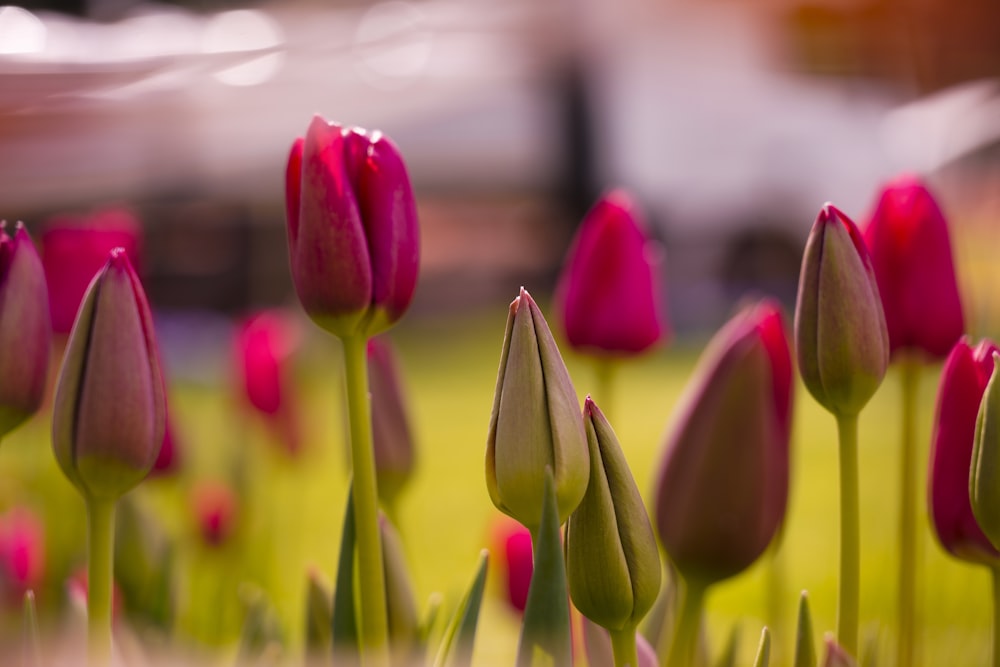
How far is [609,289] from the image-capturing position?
58cm

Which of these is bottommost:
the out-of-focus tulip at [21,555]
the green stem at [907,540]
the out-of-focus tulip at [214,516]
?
the out-of-focus tulip at [214,516]

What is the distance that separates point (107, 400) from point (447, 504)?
1.95m

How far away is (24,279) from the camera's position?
1.05 ft

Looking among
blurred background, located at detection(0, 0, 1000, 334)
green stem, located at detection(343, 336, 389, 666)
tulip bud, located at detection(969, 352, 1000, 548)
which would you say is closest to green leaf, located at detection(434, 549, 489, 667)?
green stem, located at detection(343, 336, 389, 666)

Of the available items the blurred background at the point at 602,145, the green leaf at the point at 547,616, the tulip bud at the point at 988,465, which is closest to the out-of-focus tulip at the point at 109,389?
the green leaf at the point at 547,616

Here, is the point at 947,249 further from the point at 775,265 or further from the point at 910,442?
the point at 775,265

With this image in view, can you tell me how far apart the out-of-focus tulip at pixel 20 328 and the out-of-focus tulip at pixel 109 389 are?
33mm

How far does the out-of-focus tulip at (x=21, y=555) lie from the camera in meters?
0.52

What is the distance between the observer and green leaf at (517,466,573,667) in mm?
277

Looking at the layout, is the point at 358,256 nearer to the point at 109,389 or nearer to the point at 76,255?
the point at 109,389

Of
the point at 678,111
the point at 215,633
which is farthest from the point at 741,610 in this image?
the point at 678,111

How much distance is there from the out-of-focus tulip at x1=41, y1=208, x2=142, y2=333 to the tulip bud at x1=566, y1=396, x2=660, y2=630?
341 millimetres

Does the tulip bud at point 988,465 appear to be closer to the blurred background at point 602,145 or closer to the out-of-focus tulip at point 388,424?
the out-of-focus tulip at point 388,424

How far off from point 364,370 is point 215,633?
0.51 meters
